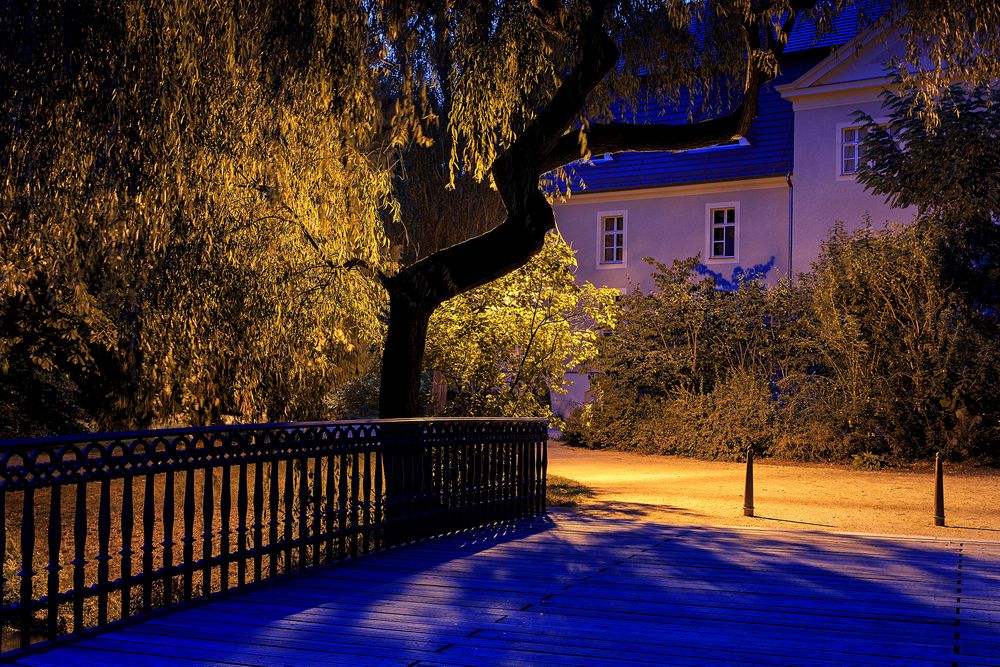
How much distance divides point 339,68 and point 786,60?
28.5 m

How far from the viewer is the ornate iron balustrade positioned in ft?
19.7

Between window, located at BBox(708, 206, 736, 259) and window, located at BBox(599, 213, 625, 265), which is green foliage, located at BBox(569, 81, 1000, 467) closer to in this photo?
window, located at BBox(708, 206, 736, 259)

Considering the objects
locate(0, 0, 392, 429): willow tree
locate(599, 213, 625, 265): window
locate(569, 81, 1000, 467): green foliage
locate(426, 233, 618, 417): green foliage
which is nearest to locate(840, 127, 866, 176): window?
locate(569, 81, 1000, 467): green foliage

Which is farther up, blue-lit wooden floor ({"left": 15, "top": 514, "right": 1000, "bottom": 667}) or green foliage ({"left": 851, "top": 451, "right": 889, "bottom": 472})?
blue-lit wooden floor ({"left": 15, "top": 514, "right": 1000, "bottom": 667})

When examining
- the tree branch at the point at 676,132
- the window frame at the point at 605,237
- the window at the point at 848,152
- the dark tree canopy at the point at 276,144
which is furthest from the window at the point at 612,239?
the tree branch at the point at 676,132

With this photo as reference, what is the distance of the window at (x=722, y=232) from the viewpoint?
35906 mm

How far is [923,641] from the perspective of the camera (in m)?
6.04

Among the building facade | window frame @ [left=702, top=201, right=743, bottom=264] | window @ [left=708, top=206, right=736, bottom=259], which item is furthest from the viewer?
window @ [left=708, top=206, right=736, bottom=259]

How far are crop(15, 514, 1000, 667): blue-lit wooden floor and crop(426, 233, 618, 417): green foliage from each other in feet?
28.0

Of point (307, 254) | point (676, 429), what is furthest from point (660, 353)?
point (307, 254)

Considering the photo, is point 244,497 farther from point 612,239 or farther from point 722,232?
point 612,239

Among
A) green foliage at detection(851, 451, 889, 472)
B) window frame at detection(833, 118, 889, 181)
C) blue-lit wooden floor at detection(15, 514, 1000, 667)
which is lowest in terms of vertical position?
green foliage at detection(851, 451, 889, 472)

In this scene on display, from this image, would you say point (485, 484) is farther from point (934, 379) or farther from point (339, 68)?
point (934, 379)

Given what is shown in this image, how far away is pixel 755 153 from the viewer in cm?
3550
